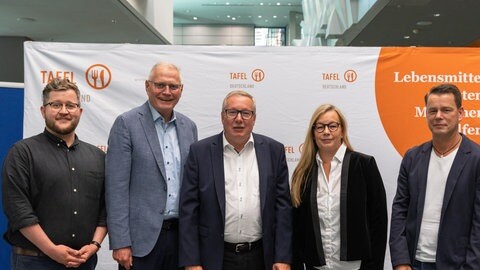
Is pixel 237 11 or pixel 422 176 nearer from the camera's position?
pixel 422 176

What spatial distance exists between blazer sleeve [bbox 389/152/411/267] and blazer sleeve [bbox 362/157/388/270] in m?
0.05

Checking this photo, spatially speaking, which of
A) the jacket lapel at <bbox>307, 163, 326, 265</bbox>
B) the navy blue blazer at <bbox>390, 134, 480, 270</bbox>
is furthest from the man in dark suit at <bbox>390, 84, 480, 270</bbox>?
the jacket lapel at <bbox>307, 163, 326, 265</bbox>

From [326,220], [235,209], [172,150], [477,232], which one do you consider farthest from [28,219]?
[477,232]

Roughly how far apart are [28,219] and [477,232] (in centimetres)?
210

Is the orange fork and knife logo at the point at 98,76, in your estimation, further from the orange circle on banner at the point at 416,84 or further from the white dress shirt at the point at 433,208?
the white dress shirt at the point at 433,208

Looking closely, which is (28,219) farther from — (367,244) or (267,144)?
(367,244)

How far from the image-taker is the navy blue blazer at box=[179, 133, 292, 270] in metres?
2.41

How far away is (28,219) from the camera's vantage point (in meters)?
2.21

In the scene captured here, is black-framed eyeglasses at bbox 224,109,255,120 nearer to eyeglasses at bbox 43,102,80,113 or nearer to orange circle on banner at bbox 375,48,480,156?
eyeglasses at bbox 43,102,80,113

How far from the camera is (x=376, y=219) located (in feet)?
8.23

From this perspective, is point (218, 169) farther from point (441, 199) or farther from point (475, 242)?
point (475, 242)

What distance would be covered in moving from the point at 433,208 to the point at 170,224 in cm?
134

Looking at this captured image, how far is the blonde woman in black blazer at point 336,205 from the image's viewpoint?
244cm

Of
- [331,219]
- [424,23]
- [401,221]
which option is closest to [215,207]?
[331,219]
